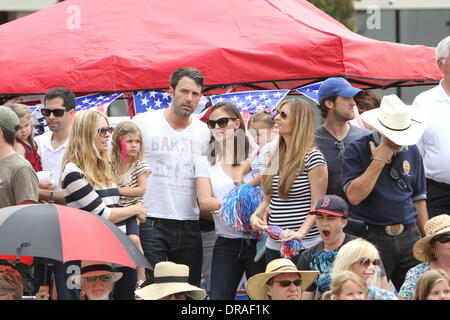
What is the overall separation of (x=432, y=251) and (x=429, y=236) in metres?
0.11

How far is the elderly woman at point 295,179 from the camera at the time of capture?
22.4 ft

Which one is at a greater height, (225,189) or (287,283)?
(225,189)

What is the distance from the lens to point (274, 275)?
6164 mm

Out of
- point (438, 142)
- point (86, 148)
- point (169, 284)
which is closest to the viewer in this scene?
point (169, 284)

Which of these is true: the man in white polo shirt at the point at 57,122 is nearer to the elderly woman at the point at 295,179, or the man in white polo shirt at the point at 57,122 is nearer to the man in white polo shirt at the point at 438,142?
the elderly woman at the point at 295,179

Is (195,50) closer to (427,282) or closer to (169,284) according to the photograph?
(169,284)

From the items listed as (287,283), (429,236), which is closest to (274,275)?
(287,283)

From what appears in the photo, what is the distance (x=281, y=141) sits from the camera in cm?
709

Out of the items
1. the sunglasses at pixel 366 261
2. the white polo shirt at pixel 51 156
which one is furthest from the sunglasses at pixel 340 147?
the white polo shirt at pixel 51 156

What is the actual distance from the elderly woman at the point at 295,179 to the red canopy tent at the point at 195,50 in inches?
99.4

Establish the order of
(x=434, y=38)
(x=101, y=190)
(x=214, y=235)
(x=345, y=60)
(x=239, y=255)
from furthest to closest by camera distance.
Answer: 1. (x=434, y=38)
2. (x=345, y=60)
3. (x=214, y=235)
4. (x=239, y=255)
5. (x=101, y=190)

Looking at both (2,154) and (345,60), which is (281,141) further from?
(345,60)
